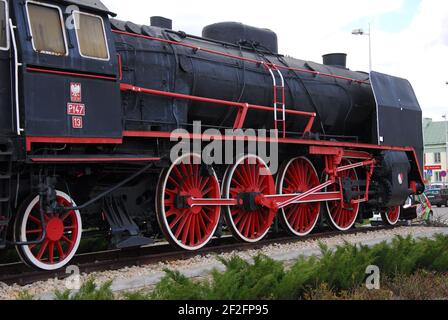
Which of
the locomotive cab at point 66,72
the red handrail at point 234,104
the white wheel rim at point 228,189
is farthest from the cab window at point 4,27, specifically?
the white wheel rim at point 228,189

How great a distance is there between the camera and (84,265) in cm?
761

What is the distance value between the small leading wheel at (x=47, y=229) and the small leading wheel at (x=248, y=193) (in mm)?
3165

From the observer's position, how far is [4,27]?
21.9 ft

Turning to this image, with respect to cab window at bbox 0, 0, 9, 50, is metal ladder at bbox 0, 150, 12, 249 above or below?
below

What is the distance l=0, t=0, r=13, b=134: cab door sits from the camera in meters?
6.64

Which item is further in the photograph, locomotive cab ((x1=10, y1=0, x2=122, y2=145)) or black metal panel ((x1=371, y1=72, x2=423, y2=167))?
black metal panel ((x1=371, y1=72, x2=423, y2=167))

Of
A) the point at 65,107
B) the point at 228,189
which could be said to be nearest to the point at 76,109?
the point at 65,107

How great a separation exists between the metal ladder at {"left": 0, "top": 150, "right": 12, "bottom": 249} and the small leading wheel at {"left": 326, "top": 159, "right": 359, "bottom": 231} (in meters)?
7.52

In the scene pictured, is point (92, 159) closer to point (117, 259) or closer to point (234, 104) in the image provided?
point (117, 259)

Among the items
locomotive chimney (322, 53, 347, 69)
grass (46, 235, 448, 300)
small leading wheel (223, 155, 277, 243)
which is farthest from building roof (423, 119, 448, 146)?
grass (46, 235, 448, 300)

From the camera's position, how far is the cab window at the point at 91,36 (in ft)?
24.0

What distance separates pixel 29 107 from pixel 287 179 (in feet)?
20.9

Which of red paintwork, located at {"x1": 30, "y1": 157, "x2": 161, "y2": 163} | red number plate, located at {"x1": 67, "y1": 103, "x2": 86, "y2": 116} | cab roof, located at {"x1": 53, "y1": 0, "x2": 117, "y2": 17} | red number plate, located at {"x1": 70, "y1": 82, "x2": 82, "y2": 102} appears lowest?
red paintwork, located at {"x1": 30, "y1": 157, "x2": 161, "y2": 163}

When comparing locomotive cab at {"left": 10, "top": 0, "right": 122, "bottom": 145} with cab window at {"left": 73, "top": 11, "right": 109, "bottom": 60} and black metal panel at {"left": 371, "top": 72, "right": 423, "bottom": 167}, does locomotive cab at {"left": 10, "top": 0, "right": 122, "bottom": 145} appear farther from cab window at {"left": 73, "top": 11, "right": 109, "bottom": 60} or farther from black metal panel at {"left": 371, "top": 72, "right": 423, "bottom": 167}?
black metal panel at {"left": 371, "top": 72, "right": 423, "bottom": 167}
